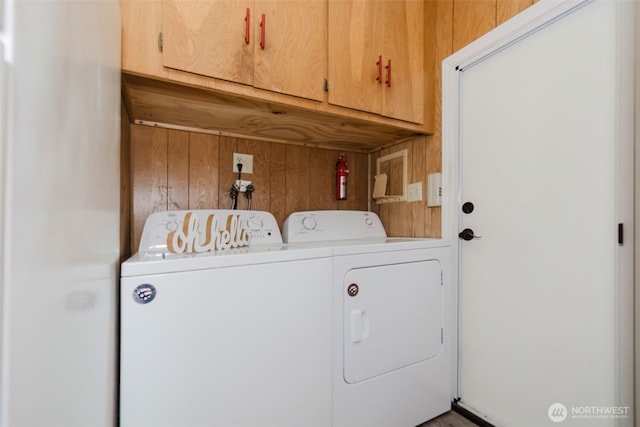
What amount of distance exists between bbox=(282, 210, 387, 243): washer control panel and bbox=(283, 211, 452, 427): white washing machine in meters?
0.01

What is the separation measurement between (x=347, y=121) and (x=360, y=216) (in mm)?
623

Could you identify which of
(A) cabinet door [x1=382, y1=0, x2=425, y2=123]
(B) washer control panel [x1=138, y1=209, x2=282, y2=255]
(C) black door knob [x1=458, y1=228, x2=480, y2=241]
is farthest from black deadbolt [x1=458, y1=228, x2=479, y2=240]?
(B) washer control panel [x1=138, y1=209, x2=282, y2=255]

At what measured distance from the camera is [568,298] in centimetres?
111

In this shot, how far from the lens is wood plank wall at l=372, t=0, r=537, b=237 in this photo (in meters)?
1.36

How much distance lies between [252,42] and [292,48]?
18cm

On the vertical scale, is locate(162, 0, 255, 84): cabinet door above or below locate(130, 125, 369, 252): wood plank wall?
above

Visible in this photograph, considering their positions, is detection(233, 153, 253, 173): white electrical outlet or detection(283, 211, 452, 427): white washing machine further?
detection(233, 153, 253, 173): white electrical outlet

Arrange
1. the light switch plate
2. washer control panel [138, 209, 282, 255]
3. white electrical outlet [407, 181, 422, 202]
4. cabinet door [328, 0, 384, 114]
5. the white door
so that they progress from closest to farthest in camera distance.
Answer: the white door → washer control panel [138, 209, 282, 255] → cabinet door [328, 0, 384, 114] → the light switch plate → white electrical outlet [407, 181, 422, 202]

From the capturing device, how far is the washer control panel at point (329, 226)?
1.59m

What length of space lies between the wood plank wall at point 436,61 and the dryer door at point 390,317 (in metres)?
0.37

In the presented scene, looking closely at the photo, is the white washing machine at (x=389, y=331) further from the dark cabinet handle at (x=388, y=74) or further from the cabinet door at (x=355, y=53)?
the dark cabinet handle at (x=388, y=74)

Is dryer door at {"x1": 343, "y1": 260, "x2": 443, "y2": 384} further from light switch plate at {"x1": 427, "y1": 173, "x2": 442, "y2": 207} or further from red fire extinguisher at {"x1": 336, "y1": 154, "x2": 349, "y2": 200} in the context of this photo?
red fire extinguisher at {"x1": 336, "y1": 154, "x2": 349, "y2": 200}

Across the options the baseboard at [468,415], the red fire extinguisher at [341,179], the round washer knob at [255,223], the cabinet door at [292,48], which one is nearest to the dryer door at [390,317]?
the baseboard at [468,415]

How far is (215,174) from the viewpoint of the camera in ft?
5.32
